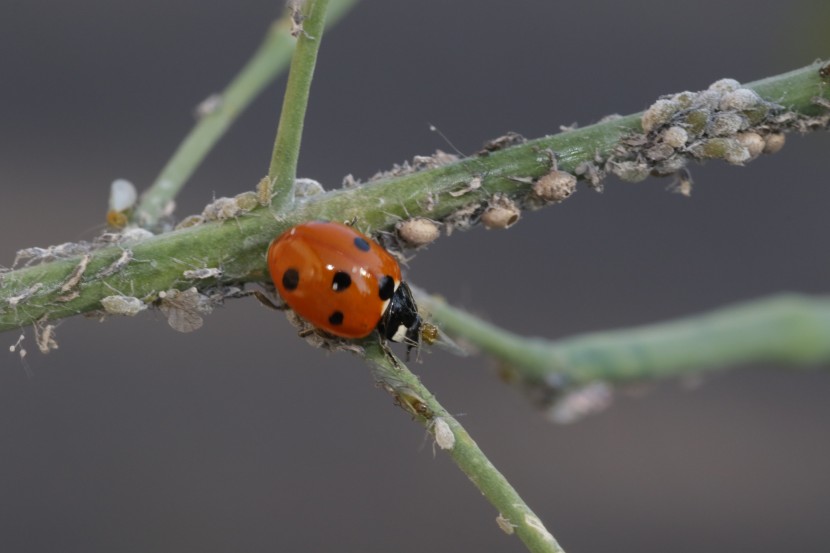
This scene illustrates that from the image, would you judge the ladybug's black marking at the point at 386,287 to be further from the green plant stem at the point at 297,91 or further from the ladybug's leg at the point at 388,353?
the green plant stem at the point at 297,91

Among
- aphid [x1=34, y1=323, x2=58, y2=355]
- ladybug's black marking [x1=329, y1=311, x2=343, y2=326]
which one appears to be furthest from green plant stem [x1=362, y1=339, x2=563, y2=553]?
aphid [x1=34, y1=323, x2=58, y2=355]

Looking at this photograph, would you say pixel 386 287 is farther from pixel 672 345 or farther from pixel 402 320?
pixel 672 345

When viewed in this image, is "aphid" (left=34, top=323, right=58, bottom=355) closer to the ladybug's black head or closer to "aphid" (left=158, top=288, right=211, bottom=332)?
"aphid" (left=158, top=288, right=211, bottom=332)

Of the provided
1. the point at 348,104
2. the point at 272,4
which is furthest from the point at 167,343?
the point at 272,4

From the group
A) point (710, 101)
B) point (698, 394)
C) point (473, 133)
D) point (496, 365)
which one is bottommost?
point (710, 101)

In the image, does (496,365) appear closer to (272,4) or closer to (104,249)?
(104,249)

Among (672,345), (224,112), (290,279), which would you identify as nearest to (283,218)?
(290,279)

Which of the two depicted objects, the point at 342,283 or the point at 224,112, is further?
the point at 224,112
